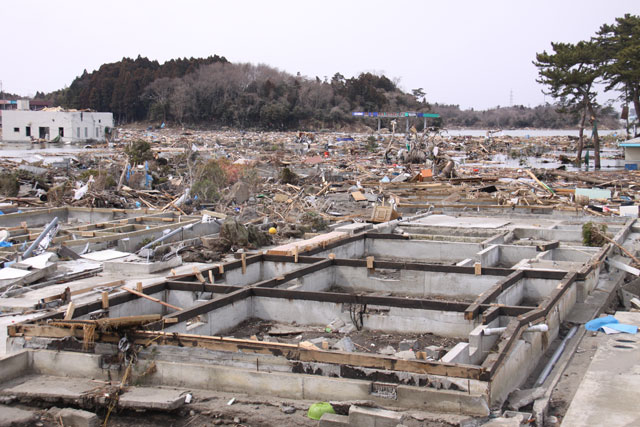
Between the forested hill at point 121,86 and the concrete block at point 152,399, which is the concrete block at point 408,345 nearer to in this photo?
the concrete block at point 152,399

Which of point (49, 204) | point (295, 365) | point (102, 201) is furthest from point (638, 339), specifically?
point (49, 204)

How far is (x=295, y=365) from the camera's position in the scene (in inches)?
263

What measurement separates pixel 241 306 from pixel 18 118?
61.7 meters

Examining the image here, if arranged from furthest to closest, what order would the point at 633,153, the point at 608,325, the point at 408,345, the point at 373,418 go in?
the point at 633,153 < the point at 608,325 < the point at 408,345 < the point at 373,418

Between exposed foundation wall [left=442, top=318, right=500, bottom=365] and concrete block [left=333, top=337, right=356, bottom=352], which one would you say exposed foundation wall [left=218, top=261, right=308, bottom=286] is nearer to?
concrete block [left=333, top=337, right=356, bottom=352]

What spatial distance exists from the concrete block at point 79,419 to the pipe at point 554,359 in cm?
443

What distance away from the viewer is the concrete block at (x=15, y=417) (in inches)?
249

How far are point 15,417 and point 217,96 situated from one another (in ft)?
296

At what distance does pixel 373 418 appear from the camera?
583 centimetres

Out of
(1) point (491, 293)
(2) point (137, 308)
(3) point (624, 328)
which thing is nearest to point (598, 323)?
(3) point (624, 328)

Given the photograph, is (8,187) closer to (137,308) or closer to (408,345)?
(137,308)

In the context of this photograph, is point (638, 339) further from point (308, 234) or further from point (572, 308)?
point (308, 234)

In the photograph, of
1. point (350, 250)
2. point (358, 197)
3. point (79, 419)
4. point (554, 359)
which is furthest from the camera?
point (358, 197)

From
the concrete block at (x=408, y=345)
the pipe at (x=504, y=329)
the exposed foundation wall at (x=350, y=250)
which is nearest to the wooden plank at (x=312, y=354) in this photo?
the pipe at (x=504, y=329)
